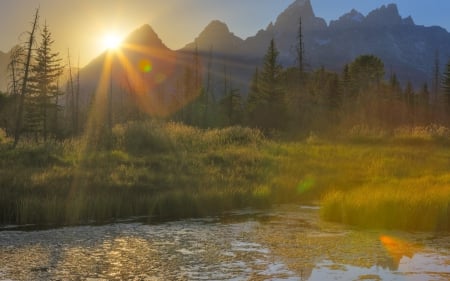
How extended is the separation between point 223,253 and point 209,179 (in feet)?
25.8

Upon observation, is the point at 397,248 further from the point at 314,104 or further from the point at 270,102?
the point at 314,104

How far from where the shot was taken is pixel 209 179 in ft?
52.3

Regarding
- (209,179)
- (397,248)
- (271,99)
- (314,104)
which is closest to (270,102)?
(271,99)

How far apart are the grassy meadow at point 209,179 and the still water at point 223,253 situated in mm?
1266

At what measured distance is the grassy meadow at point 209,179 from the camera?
11.4 metres

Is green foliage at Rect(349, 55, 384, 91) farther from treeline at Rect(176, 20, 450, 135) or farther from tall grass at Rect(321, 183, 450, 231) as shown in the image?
tall grass at Rect(321, 183, 450, 231)

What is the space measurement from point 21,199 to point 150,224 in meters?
3.38

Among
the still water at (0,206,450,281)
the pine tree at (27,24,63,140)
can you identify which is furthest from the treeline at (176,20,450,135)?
the still water at (0,206,450,281)

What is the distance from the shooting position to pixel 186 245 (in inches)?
343

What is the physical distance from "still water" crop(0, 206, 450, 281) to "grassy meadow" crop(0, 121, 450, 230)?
1266 millimetres

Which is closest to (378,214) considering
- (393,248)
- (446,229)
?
(446,229)

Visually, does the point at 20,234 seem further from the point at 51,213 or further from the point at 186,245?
the point at 186,245

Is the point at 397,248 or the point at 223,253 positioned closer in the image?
the point at 223,253

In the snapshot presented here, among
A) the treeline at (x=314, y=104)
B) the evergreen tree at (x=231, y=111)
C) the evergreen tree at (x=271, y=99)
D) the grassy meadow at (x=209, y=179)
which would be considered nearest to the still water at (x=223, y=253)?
the grassy meadow at (x=209, y=179)
